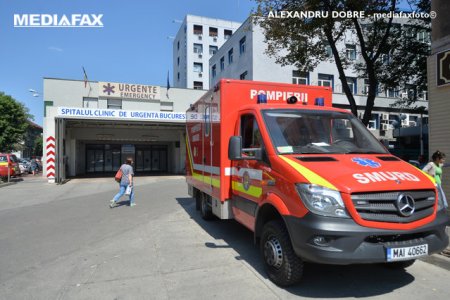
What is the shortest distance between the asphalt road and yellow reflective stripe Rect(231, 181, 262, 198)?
1051 millimetres

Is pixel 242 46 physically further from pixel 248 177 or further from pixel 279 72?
pixel 248 177

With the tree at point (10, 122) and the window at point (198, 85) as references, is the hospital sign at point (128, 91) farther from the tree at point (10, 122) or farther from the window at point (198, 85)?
the window at point (198, 85)

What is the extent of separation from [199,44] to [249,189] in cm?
4661

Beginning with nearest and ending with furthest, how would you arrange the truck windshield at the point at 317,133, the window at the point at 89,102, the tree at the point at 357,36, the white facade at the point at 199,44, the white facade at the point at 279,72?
the truck windshield at the point at 317,133, the tree at the point at 357,36, the window at the point at 89,102, the white facade at the point at 279,72, the white facade at the point at 199,44

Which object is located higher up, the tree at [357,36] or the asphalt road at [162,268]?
the tree at [357,36]

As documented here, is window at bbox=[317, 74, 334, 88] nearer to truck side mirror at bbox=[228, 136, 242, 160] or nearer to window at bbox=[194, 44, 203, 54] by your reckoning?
window at bbox=[194, 44, 203, 54]

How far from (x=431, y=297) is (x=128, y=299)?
3.47m

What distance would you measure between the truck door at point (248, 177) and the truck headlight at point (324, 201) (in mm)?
1068


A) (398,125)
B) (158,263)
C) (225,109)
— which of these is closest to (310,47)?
(225,109)

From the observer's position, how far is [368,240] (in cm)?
368

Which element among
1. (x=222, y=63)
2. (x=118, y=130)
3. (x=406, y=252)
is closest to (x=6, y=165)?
(x=118, y=130)

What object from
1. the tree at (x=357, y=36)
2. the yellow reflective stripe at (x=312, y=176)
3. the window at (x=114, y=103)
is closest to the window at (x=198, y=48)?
the window at (x=114, y=103)

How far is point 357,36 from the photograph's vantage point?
14.6m

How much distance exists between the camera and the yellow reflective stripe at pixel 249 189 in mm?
4934
